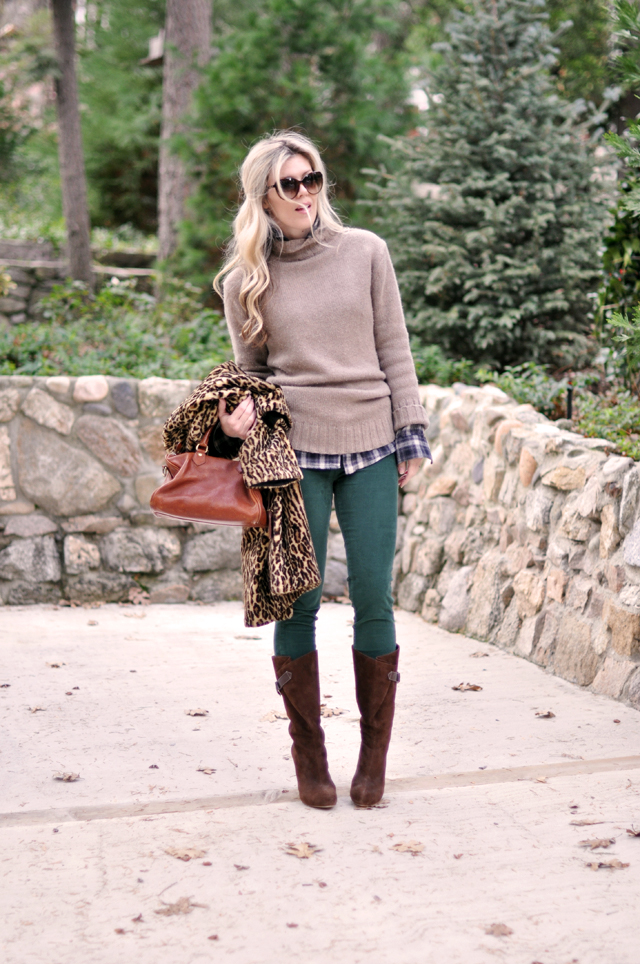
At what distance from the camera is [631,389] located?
14.2 feet

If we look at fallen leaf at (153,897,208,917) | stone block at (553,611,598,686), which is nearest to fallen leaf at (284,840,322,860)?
fallen leaf at (153,897,208,917)

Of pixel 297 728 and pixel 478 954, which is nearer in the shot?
pixel 478 954

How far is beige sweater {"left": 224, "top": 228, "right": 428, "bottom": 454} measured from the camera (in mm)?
2326

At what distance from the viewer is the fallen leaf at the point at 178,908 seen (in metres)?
1.88

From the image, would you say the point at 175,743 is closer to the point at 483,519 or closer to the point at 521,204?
the point at 483,519

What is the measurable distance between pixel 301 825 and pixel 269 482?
91 cm

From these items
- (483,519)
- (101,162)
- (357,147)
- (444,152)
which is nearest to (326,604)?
(483,519)

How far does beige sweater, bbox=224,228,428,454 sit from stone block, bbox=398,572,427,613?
8.28 feet

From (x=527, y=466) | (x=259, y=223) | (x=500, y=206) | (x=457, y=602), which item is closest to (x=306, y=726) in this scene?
(x=259, y=223)

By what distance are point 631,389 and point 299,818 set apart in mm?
2874

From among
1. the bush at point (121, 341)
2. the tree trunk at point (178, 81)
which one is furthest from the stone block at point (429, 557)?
the tree trunk at point (178, 81)

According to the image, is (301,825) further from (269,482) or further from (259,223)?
(259,223)

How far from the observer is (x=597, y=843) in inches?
85.3

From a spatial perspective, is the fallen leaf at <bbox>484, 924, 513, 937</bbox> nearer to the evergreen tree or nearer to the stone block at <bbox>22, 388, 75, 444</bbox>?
the stone block at <bbox>22, 388, 75, 444</bbox>
